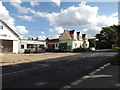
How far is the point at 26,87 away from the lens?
5457mm

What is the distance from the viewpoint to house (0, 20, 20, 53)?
96.8ft

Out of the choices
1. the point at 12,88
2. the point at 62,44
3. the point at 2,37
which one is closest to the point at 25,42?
the point at 2,37

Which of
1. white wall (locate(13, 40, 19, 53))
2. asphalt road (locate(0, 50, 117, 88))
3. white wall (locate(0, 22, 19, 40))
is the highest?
white wall (locate(0, 22, 19, 40))

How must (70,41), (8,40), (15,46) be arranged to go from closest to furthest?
(8,40) → (15,46) → (70,41)

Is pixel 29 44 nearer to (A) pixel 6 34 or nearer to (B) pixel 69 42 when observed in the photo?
(A) pixel 6 34

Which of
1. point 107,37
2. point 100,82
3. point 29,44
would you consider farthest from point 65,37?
point 100,82

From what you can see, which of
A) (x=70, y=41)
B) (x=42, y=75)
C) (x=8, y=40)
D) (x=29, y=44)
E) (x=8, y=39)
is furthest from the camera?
(x=70, y=41)

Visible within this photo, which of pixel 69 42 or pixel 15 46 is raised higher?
pixel 69 42

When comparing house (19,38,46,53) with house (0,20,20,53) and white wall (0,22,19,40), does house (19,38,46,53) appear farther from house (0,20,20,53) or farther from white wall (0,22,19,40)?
white wall (0,22,19,40)

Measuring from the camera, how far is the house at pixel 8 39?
96.8ft

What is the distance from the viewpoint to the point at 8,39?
1207 inches

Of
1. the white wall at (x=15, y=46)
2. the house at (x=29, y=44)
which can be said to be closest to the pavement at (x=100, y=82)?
the white wall at (x=15, y=46)

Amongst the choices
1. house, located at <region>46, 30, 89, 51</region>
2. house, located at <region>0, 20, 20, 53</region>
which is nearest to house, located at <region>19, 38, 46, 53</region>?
house, located at <region>0, 20, 20, 53</region>

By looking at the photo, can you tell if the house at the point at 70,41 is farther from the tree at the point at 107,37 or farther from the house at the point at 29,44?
the tree at the point at 107,37
